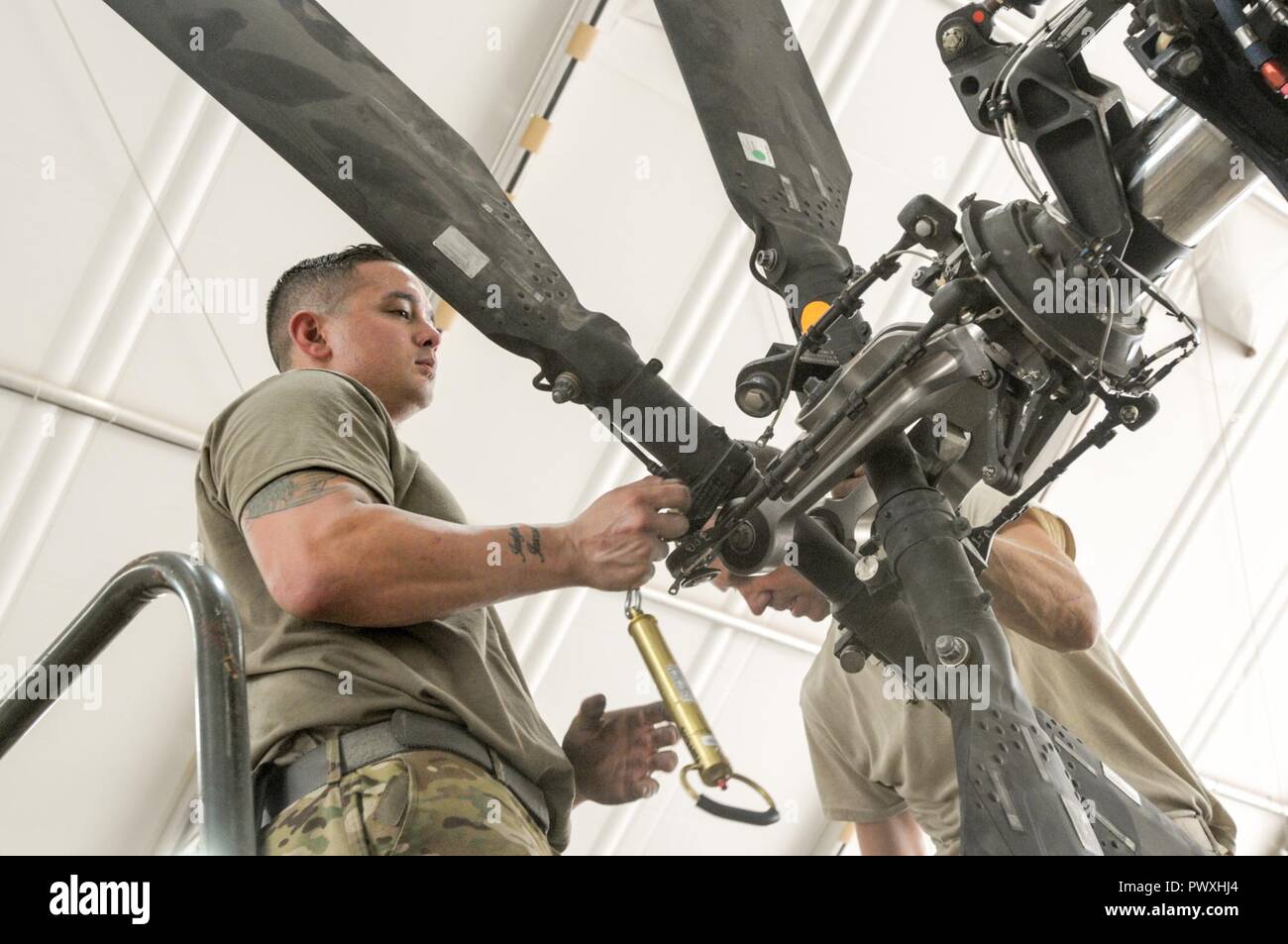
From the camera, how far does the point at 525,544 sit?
2188mm

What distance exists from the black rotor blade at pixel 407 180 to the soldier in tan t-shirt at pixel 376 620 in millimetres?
165

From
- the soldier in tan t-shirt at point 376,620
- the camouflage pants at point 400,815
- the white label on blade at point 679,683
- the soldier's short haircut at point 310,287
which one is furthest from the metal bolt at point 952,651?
the soldier's short haircut at point 310,287

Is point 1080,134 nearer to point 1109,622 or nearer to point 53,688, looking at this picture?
point 53,688

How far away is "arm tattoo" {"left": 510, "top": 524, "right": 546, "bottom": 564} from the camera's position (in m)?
2.17

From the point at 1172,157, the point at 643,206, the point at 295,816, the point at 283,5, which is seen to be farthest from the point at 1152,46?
the point at 643,206

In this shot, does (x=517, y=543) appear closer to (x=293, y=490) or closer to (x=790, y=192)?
(x=293, y=490)

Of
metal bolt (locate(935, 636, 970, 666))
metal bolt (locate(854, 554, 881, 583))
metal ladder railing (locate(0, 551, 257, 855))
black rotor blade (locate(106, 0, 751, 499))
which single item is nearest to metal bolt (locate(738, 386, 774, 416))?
black rotor blade (locate(106, 0, 751, 499))

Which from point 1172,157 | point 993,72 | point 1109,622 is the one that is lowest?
point 1109,622

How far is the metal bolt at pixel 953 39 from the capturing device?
2.09 meters

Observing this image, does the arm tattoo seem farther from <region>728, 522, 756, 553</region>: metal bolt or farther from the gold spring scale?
<region>728, 522, 756, 553</region>: metal bolt

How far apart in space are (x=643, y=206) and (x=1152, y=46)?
16.0ft

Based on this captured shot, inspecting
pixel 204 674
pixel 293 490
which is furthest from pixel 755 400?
pixel 204 674

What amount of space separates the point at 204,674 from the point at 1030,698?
185 centimetres

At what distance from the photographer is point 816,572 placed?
88.7 inches
